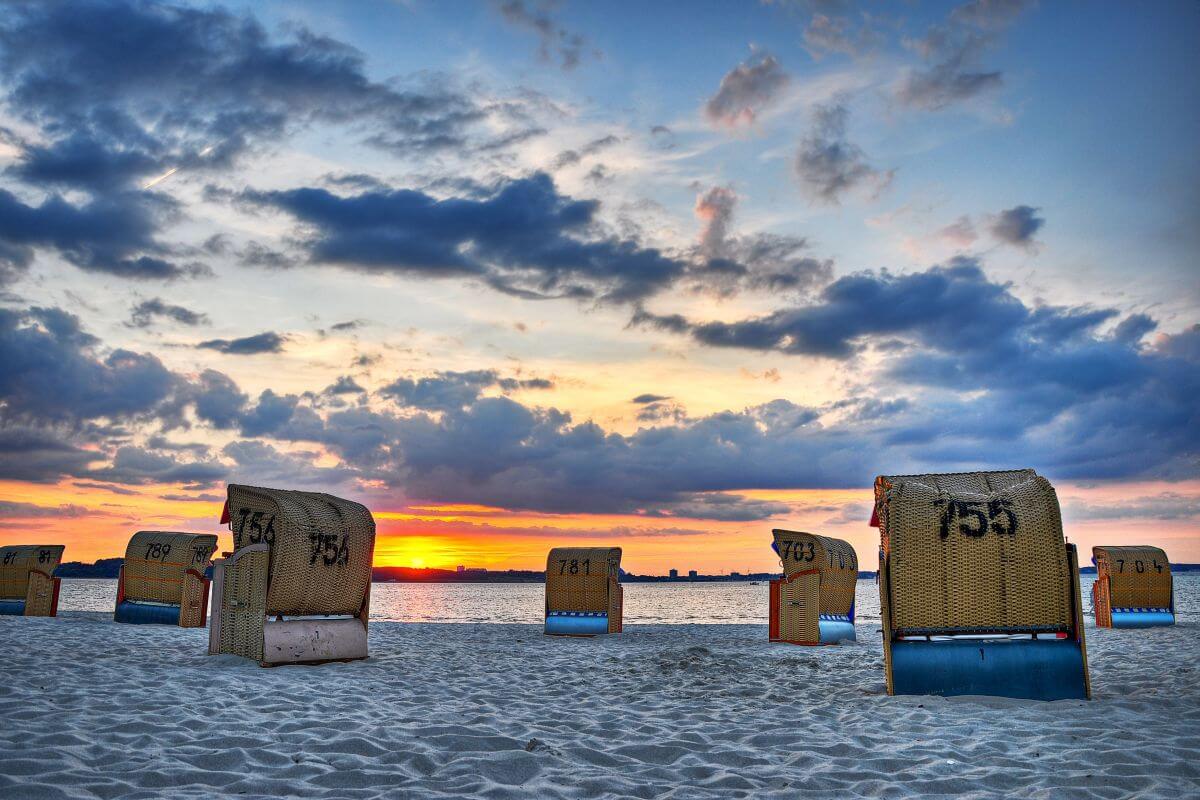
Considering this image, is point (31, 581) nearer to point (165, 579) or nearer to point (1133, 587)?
point (165, 579)

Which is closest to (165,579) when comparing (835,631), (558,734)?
(835,631)

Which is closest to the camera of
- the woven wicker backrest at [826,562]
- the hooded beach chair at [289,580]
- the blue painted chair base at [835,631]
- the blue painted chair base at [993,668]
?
the blue painted chair base at [993,668]

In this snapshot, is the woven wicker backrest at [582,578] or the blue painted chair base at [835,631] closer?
the blue painted chair base at [835,631]

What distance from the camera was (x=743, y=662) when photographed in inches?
551

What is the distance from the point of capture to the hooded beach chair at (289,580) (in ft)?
40.2

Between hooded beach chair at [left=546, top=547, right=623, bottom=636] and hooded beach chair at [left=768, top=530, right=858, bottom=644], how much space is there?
448 cm

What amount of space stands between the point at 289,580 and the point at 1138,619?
951 inches

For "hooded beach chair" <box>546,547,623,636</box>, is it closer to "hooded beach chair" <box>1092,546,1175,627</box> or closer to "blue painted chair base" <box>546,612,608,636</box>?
"blue painted chair base" <box>546,612,608,636</box>

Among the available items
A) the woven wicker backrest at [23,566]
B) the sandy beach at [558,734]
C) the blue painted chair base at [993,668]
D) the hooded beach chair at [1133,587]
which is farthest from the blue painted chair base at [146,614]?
the hooded beach chair at [1133,587]

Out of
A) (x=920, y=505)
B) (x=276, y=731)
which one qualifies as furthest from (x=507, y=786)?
(x=920, y=505)

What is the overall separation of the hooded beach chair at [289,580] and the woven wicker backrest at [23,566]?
548 inches

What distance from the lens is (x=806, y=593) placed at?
64.0 feet

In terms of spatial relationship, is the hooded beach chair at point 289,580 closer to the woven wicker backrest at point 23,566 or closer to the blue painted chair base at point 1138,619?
the woven wicker backrest at point 23,566

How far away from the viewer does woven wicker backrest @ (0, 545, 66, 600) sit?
77.7 ft
